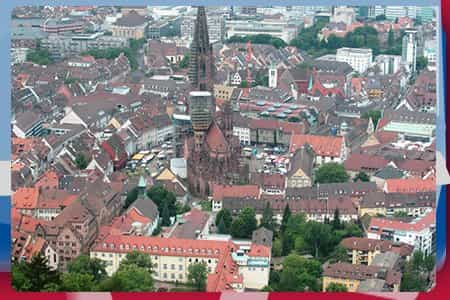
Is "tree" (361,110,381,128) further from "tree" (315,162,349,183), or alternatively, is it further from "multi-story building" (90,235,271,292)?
"multi-story building" (90,235,271,292)

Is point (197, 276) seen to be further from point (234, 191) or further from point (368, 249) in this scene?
point (368, 249)

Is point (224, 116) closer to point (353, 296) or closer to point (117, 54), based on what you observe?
point (117, 54)

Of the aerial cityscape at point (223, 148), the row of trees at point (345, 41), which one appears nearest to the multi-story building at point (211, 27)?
the aerial cityscape at point (223, 148)

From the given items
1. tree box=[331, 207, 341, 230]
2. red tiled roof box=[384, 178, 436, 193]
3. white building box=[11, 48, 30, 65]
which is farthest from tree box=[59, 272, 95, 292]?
red tiled roof box=[384, 178, 436, 193]

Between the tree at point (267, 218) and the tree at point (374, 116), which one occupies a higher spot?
the tree at point (374, 116)

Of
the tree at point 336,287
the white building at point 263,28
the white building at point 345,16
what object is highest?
the white building at point 345,16

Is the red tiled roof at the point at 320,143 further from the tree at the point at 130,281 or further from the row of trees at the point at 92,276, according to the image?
the tree at the point at 130,281

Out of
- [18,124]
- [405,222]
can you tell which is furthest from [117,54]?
[405,222]
